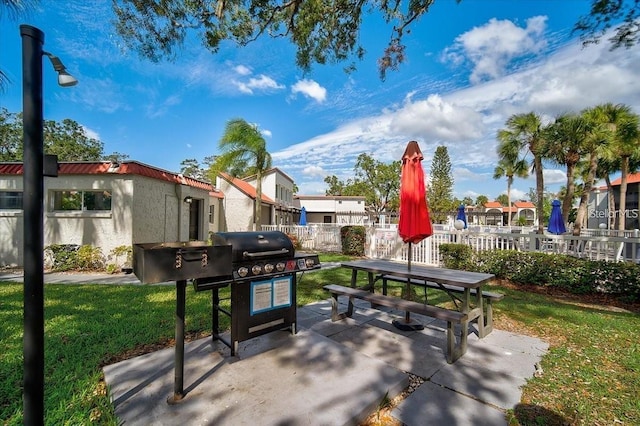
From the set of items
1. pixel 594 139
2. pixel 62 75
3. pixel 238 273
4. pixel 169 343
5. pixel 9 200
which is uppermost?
pixel 594 139

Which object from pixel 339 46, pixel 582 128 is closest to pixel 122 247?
pixel 339 46

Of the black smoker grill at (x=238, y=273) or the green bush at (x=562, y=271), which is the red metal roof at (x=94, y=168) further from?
the green bush at (x=562, y=271)

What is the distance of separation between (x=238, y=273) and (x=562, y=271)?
761 cm

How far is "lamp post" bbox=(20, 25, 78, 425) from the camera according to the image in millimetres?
1603

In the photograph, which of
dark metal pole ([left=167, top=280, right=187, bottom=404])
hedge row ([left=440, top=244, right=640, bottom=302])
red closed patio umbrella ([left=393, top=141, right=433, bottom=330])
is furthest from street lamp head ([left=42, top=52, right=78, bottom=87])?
hedge row ([left=440, top=244, right=640, bottom=302])

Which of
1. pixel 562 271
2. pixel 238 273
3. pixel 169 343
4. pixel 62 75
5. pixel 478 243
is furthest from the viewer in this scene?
pixel 478 243

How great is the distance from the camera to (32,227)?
1.61 metres

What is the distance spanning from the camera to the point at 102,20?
239 inches

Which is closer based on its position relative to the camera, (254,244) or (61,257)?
(254,244)

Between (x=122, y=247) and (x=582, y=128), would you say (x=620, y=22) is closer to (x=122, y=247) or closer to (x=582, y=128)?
(x=582, y=128)

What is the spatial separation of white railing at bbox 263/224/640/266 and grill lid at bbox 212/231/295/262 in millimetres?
6997

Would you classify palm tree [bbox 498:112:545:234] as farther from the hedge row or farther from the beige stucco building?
the beige stucco building

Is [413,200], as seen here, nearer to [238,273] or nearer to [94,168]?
[238,273]

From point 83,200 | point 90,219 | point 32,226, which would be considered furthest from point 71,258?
point 32,226
